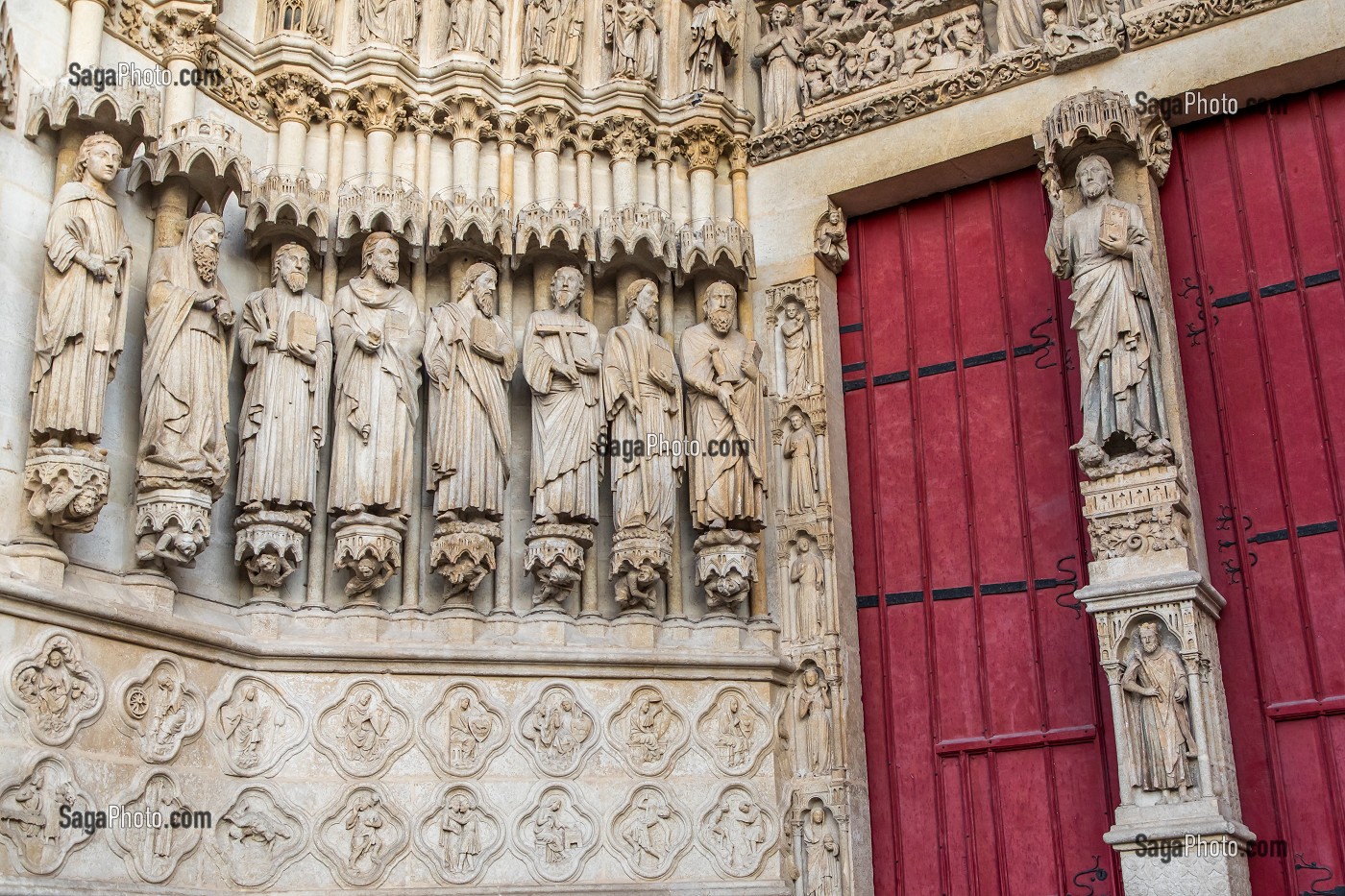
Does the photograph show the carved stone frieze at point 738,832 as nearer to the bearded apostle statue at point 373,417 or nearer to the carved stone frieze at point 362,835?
the carved stone frieze at point 362,835

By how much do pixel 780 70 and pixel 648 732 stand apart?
172 inches

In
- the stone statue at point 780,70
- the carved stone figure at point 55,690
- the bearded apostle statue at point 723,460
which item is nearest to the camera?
the carved stone figure at point 55,690

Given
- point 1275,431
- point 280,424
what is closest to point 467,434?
point 280,424

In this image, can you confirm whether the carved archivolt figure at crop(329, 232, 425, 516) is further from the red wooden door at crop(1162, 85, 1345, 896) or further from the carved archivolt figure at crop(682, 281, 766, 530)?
the red wooden door at crop(1162, 85, 1345, 896)

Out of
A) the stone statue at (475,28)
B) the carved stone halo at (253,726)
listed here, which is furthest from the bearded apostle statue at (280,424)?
the stone statue at (475,28)

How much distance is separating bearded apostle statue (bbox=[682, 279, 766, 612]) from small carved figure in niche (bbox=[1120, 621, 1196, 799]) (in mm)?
2212

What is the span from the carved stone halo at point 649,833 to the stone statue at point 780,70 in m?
4.31

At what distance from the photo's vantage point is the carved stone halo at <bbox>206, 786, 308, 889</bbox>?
694 centimetres

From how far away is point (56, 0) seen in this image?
7.42 meters

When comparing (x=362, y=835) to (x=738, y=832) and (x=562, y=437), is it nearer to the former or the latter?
(x=738, y=832)

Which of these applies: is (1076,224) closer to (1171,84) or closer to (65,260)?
(1171,84)

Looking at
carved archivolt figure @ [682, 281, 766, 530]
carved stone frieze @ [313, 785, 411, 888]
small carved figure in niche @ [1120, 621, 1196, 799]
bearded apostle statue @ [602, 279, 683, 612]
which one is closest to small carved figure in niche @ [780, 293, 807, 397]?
carved archivolt figure @ [682, 281, 766, 530]

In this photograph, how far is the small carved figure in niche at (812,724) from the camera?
26.3 feet

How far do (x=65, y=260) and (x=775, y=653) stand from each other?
4212 mm
